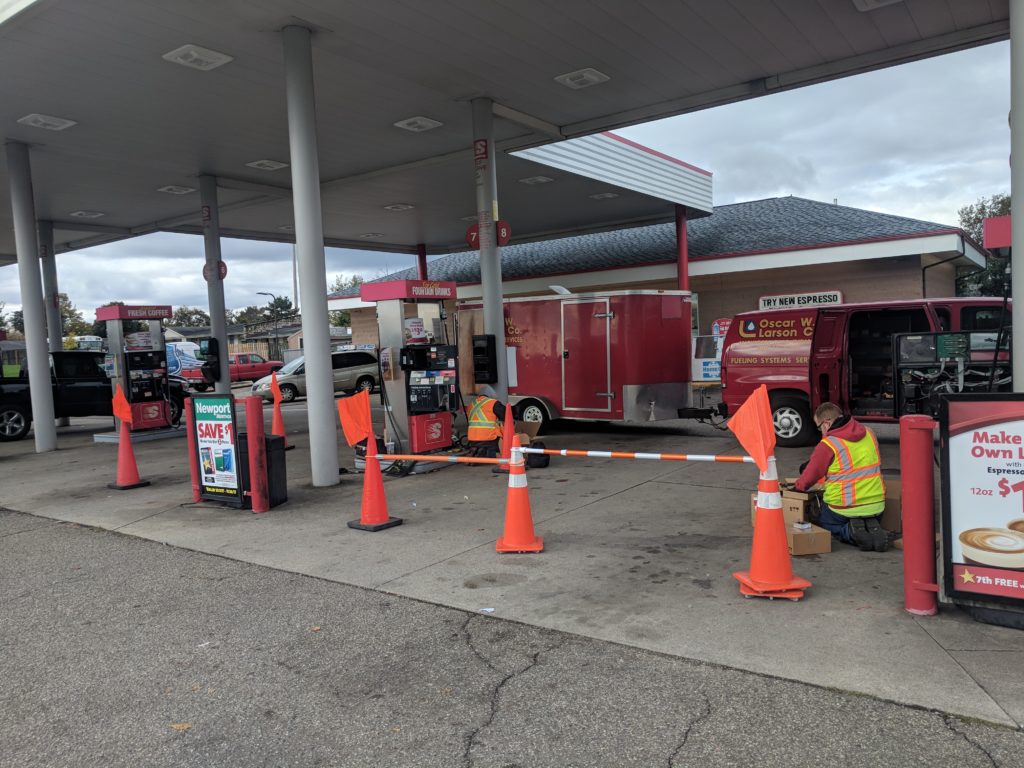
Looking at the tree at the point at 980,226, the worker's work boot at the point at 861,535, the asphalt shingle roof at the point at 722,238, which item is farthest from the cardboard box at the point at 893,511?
the tree at the point at 980,226

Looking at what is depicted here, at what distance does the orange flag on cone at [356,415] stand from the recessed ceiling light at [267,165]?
9.33 metres

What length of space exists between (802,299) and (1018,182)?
57.8 ft

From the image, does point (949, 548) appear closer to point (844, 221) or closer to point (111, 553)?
point (111, 553)

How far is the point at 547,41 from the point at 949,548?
7888 millimetres

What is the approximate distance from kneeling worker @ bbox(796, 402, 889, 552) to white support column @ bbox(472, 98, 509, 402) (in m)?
6.42

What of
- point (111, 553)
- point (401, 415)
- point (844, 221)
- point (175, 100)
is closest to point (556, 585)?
point (111, 553)

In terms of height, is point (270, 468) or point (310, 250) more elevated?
point (310, 250)

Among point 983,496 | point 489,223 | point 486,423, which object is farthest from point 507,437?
point 983,496

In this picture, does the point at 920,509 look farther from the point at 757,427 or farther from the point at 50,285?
the point at 50,285

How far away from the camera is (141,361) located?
1506cm

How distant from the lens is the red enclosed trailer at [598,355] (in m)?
12.0

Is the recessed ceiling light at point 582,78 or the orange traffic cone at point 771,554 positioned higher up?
the recessed ceiling light at point 582,78

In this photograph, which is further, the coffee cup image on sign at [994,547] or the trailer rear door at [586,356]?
the trailer rear door at [586,356]

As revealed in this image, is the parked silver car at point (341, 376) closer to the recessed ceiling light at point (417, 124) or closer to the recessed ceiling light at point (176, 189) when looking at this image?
the recessed ceiling light at point (176, 189)
